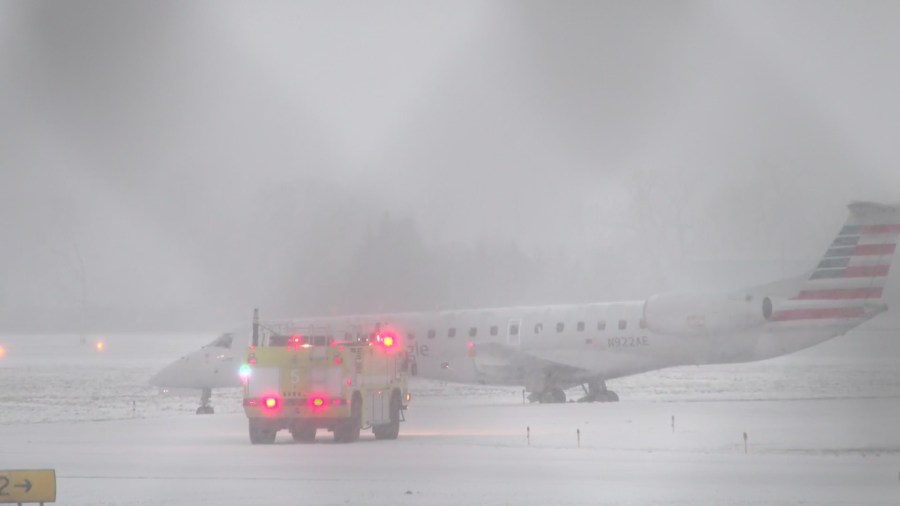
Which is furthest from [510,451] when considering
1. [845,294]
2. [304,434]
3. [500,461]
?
[845,294]

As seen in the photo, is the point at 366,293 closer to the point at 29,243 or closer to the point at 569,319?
the point at 569,319

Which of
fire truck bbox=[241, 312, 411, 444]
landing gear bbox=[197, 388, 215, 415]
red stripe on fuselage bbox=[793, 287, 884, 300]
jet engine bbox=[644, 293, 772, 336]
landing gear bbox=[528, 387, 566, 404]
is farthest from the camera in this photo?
landing gear bbox=[528, 387, 566, 404]

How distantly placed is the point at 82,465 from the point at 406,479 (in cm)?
602

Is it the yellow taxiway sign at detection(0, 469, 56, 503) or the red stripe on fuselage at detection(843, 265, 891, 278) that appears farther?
the red stripe on fuselage at detection(843, 265, 891, 278)

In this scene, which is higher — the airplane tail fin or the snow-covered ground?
the airplane tail fin

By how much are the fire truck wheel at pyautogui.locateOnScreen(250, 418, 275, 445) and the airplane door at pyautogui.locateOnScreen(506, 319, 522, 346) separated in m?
18.4

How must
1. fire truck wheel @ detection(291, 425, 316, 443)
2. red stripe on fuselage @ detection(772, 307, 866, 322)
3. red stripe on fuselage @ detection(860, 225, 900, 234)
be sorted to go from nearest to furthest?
1. fire truck wheel @ detection(291, 425, 316, 443)
2. red stripe on fuselage @ detection(772, 307, 866, 322)
3. red stripe on fuselage @ detection(860, 225, 900, 234)

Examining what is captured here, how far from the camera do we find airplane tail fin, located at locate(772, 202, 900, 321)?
128 ft

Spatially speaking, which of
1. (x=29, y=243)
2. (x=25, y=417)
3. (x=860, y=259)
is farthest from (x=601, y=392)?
(x=29, y=243)

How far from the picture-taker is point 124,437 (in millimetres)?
29094

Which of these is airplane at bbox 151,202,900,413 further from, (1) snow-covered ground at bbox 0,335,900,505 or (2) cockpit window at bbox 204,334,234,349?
(1) snow-covered ground at bbox 0,335,900,505

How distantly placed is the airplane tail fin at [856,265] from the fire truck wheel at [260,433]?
18.2 m

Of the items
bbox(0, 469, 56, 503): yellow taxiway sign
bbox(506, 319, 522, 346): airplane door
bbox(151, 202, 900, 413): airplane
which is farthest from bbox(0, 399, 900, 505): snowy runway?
bbox(506, 319, 522, 346): airplane door

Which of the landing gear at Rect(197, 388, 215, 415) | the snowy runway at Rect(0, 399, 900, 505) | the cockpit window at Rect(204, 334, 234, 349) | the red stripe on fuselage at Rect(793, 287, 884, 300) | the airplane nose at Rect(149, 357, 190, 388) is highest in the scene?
the red stripe on fuselage at Rect(793, 287, 884, 300)
